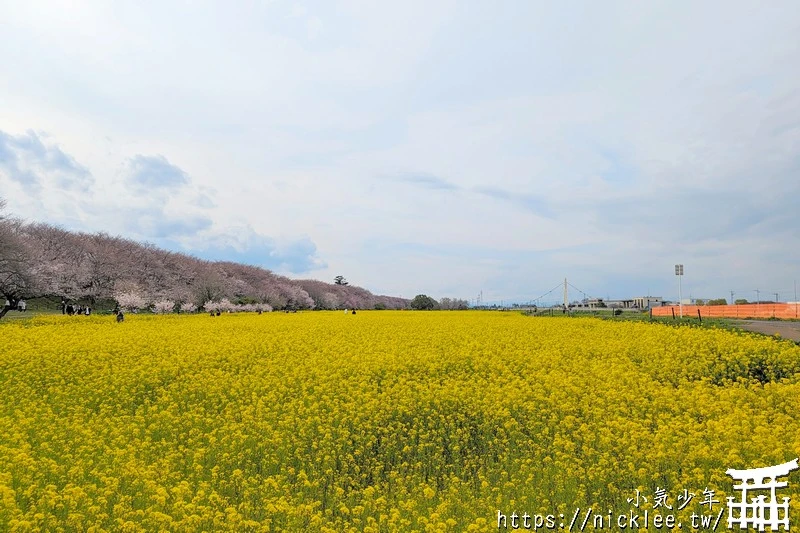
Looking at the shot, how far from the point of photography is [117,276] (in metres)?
65.4

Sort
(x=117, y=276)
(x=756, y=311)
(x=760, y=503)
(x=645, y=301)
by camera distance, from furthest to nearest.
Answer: (x=645, y=301) < (x=117, y=276) < (x=756, y=311) < (x=760, y=503)

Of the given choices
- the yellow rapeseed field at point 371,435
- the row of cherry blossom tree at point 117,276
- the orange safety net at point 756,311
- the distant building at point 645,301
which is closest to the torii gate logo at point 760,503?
the yellow rapeseed field at point 371,435

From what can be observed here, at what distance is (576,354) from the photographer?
1892 cm

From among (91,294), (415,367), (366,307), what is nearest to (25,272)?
(91,294)

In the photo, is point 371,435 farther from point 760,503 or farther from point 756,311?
point 756,311

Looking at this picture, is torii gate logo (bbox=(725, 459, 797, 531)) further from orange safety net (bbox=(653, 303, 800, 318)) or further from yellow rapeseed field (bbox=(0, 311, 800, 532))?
orange safety net (bbox=(653, 303, 800, 318))

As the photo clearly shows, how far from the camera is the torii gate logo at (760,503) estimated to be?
6.64 m

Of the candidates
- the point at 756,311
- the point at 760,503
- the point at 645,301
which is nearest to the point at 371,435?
the point at 760,503

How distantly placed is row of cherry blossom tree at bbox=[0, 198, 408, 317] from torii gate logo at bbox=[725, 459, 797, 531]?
45799mm

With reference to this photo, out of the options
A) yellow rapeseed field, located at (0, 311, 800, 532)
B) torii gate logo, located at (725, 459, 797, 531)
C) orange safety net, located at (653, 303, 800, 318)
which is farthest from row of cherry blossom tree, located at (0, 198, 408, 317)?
orange safety net, located at (653, 303, 800, 318)

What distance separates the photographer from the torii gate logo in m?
6.64

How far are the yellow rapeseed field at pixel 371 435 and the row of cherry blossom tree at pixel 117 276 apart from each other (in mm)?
26573

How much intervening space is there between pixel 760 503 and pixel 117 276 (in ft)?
232

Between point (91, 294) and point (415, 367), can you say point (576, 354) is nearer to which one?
point (415, 367)
